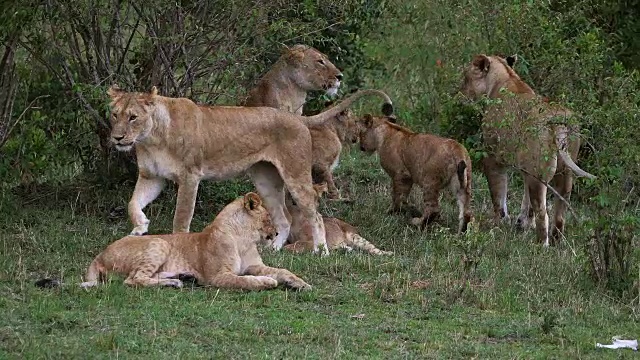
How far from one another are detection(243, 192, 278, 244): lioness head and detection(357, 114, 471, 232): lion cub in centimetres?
263

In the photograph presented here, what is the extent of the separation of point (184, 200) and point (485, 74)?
11.1 ft

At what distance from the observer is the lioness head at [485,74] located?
40.1ft

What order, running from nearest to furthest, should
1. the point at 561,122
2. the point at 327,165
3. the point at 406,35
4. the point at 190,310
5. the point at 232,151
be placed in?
the point at 190,310
the point at 561,122
the point at 232,151
the point at 327,165
the point at 406,35

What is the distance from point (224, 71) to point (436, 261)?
2.91 meters

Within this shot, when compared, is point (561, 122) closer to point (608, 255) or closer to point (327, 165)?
point (608, 255)

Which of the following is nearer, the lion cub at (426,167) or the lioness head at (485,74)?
the lion cub at (426,167)

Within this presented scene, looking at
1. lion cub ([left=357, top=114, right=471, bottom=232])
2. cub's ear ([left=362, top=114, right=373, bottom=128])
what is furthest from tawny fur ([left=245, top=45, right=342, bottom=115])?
lion cub ([left=357, top=114, right=471, bottom=232])

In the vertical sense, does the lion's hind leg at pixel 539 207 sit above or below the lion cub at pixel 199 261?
below

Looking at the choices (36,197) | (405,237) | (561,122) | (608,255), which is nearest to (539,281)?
(608,255)

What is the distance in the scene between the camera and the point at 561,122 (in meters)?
9.95

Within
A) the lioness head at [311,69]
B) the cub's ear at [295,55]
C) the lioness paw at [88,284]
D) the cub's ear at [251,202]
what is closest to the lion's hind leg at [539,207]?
the lioness head at [311,69]

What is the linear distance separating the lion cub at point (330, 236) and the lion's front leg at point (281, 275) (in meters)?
1.58

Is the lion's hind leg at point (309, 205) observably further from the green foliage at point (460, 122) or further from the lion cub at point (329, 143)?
the green foliage at point (460, 122)

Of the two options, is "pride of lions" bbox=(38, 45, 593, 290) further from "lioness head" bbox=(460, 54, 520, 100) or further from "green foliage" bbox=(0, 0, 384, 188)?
"green foliage" bbox=(0, 0, 384, 188)
